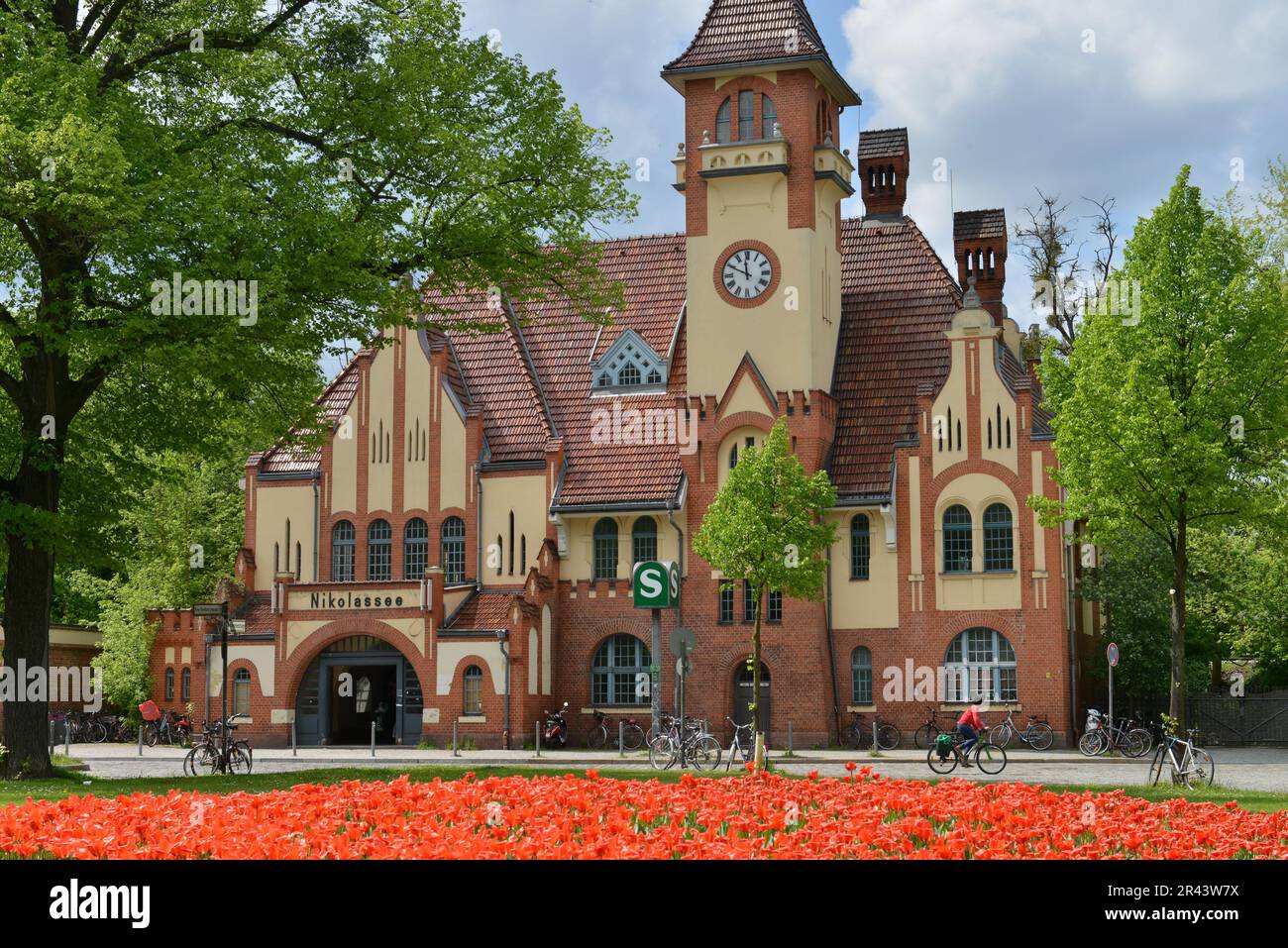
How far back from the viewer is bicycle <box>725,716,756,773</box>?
1246 inches

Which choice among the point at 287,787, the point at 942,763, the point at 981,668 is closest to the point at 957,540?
the point at 981,668

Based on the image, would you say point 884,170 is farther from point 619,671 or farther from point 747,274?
point 619,671

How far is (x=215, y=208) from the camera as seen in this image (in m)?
23.0

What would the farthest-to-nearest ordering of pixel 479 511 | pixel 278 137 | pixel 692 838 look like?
pixel 479 511 < pixel 278 137 < pixel 692 838

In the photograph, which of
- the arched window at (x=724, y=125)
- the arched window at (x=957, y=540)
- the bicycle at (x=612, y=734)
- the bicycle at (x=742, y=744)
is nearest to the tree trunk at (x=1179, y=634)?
the bicycle at (x=742, y=744)

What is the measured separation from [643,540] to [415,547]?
7195 millimetres

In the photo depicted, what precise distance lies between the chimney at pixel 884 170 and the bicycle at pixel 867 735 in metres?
17.3

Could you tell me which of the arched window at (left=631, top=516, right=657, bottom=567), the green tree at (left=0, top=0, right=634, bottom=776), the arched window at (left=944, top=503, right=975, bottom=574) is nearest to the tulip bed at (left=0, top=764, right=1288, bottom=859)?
the green tree at (left=0, top=0, right=634, bottom=776)

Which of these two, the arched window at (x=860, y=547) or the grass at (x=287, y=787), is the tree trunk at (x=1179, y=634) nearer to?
Result: the grass at (x=287, y=787)

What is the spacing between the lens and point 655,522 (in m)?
47.2
